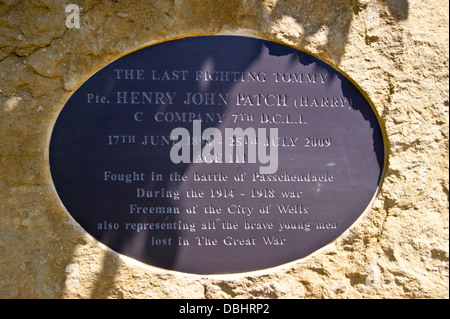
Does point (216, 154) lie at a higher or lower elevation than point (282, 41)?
lower

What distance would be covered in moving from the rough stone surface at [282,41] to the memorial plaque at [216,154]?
8 cm

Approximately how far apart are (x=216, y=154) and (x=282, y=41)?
2.42ft

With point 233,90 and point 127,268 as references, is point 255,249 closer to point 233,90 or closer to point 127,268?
point 127,268

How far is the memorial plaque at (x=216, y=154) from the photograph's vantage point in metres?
2.06

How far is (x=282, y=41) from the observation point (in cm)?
209

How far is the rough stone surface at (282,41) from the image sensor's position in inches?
79.4

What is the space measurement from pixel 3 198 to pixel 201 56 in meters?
1.34

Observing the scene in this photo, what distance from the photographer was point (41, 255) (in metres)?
2.05

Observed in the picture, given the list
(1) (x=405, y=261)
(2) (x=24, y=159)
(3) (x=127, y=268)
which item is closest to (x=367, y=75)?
(1) (x=405, y=261)

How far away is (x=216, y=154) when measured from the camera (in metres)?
2.12

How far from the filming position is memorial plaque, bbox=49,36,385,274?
206cm

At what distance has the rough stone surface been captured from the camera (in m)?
2.02

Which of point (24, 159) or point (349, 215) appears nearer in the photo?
point (24, 159)

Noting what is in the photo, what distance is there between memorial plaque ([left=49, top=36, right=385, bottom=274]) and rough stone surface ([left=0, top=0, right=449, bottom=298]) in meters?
0.08
